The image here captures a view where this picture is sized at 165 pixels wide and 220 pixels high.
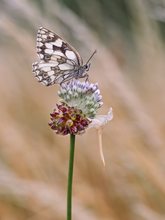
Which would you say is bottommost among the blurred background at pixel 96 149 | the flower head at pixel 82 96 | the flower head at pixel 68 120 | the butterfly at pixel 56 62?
the flower head at pixel 68 120

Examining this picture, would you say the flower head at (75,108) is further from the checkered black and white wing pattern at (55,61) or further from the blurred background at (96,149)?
the blurred background at (96,149)

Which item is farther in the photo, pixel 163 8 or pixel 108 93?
pixel 108 93

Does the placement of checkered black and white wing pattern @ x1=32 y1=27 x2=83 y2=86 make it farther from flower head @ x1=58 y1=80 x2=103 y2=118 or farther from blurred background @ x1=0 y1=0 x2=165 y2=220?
blurred background @ x1=0 y1=0 x2=165 y2=220

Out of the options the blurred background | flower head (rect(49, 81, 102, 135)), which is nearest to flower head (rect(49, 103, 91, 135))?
flower head (rect(49, 81, 102, 135))

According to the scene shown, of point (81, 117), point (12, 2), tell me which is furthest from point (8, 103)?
point (81, 117)

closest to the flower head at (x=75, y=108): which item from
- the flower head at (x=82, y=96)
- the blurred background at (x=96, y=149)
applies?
the flower head at (x=82, y=96)

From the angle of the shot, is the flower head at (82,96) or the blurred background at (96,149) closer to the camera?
the flower head at (82,96)

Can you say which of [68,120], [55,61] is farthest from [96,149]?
[68,120]

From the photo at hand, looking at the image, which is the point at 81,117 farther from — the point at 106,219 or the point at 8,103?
the point at 8,103
